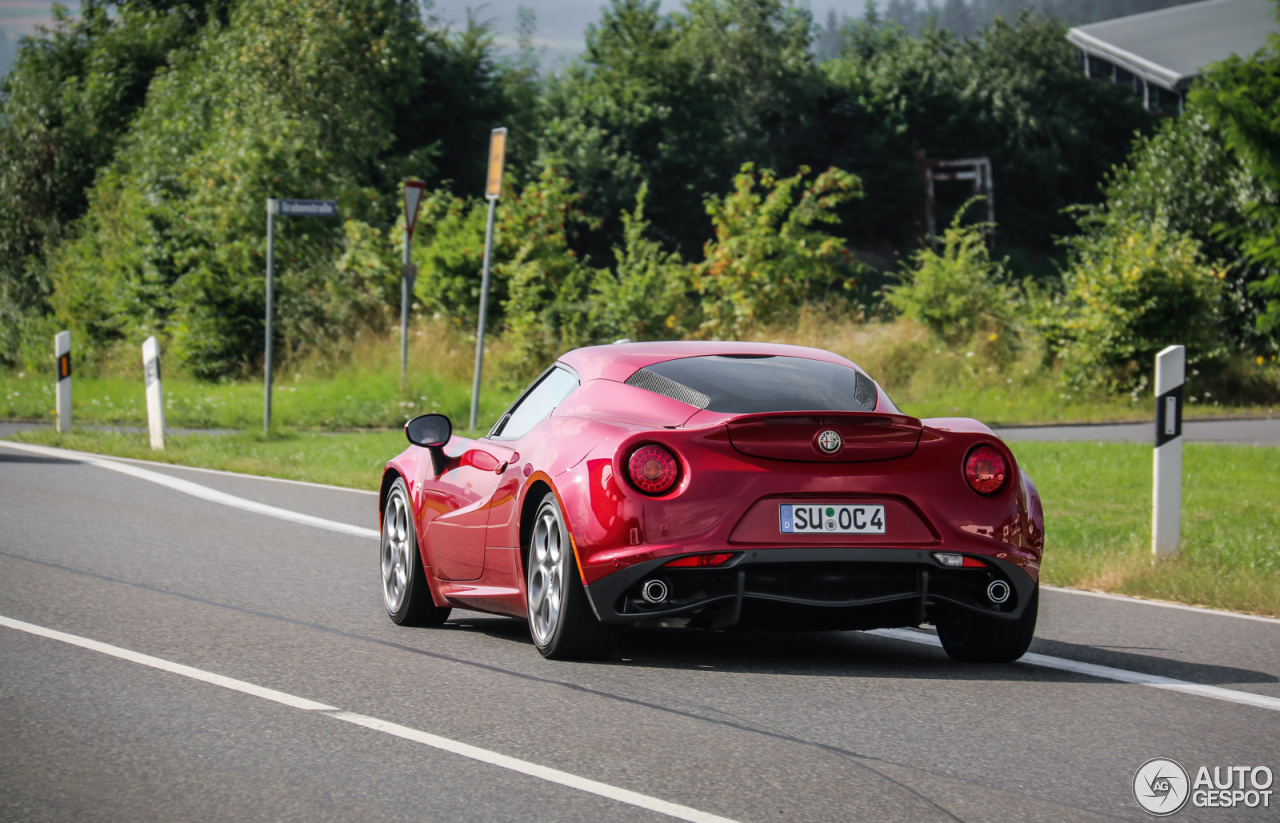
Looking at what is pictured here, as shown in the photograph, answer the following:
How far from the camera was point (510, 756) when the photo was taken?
15.4ft

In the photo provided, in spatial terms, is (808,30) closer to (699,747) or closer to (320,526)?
(320,526)

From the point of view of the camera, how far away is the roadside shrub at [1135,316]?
75.6 ft

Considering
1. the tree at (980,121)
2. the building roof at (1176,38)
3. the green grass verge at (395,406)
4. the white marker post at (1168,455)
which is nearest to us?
the white marker post at (1168,455)

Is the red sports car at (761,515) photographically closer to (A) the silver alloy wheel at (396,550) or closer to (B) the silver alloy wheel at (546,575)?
(B) the silver alloy wheel at (546,575)

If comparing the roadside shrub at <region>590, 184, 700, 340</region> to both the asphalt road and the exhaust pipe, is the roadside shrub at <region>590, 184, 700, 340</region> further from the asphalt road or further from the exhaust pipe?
the exhaust pipe

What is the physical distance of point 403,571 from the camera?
761 cm

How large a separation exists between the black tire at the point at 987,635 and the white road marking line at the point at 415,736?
7.55 ft

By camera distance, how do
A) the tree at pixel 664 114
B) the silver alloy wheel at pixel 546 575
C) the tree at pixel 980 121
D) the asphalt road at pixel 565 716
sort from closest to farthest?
the asphalt road at pixel 565 716 → the silver alloy wheel at pixel 546 575 → the tree at pixel 664 114 → the tree at pixel 980 121

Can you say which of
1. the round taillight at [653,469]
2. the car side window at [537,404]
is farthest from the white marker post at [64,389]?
the round taillight at [653,469]

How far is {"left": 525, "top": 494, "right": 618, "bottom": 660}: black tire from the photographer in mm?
6039

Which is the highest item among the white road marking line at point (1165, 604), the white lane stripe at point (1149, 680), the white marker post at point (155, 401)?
the white lane stripe at point (1149, 680)

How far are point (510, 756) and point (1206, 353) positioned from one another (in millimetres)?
20803

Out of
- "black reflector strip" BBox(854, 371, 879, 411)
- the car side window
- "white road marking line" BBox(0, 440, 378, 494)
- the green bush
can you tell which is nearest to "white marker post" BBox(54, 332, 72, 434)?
"white road marking line" BBox(0, 440, 378, 494)

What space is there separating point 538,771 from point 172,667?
→ 2.31 metres
